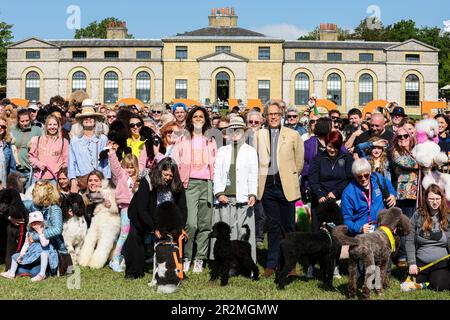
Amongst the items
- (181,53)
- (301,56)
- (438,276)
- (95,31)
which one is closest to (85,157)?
(438,276)

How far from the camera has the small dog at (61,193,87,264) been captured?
9.32 metres

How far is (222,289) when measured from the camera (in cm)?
785

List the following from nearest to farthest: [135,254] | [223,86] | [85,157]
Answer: [135,254], [85,157], [223,86]

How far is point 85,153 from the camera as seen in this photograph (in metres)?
9.95

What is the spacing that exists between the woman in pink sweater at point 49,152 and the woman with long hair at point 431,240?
5.59 m

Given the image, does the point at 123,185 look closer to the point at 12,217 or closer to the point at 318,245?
the point at 12,217

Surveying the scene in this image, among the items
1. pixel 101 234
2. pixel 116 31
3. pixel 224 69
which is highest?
pixel 116 31

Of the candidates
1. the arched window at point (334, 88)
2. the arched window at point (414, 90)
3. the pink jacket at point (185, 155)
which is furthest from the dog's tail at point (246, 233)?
the arched window at point (414, 90)

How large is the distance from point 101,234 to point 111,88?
192 feet

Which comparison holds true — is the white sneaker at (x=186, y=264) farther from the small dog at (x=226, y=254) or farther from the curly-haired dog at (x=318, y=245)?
the curly-haired dog at (x=318, y=245)

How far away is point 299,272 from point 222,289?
1.71m

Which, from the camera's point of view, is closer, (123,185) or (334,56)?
(123,185)

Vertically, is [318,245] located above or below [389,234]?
below

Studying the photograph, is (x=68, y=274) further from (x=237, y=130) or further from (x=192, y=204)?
(x=237, y=130)
